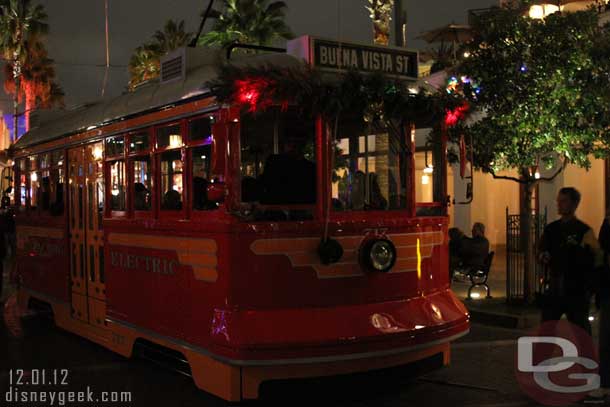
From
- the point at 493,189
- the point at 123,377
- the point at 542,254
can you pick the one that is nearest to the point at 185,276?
the point at 123,377

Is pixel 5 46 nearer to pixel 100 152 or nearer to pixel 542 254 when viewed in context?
pixel 100 152

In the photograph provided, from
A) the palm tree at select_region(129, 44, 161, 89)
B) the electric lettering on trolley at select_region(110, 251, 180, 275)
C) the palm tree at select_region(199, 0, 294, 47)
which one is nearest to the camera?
the electric lettering on trolley at select_region(110, 251, 180, 275)

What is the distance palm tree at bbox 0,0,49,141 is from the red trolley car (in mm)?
29931

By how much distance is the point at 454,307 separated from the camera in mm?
6707

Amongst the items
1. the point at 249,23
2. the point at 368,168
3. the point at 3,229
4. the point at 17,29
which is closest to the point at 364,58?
the point at 368,168

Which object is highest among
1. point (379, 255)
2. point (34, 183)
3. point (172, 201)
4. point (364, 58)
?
point (364, 58)

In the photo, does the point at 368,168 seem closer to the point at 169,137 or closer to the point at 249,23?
the point at 169,137

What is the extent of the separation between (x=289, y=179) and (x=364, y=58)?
130 centimetres

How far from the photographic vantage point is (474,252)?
1214 cm

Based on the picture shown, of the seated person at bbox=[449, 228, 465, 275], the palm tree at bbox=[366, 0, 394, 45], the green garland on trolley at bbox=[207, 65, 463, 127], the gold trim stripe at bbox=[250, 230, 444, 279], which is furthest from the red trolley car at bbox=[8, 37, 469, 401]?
the palm tree at bbox=[366, 0, 394, 45]

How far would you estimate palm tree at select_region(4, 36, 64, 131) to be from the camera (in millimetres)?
36500

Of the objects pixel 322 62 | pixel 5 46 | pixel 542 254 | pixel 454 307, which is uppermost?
pixel 5 46

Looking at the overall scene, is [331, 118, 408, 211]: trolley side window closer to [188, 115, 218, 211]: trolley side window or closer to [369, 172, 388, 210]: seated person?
[369, 172, 388, 210]: seated person

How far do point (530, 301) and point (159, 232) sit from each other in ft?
20.9
